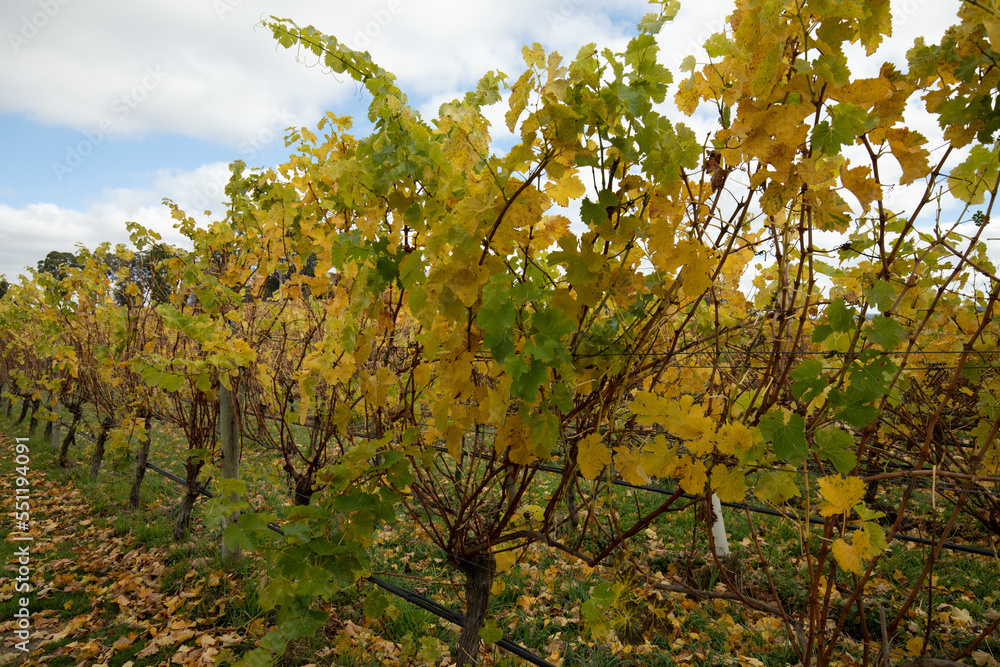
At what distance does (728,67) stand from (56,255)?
4632cm

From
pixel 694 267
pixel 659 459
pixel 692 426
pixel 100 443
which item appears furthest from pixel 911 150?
pixel 100 443

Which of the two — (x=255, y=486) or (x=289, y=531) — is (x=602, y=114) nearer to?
(x=289, y=531)

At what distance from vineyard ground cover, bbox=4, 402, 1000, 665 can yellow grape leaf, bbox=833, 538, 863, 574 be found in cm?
144

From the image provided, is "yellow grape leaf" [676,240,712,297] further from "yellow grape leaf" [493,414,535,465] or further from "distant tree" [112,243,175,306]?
"distant tree" [112,243,175,306]

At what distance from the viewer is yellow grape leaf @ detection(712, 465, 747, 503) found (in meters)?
1.06

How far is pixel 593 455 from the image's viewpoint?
1.11 meters

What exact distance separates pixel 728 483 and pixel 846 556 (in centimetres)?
24

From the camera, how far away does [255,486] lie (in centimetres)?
651

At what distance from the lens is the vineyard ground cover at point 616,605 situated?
296cm

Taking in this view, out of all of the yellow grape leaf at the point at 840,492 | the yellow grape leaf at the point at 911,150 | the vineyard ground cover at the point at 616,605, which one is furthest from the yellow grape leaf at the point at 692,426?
the vineyard ground cover at the point at 616,605

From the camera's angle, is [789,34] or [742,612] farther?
[742,612]

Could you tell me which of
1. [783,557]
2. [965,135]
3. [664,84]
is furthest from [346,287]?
[783,557]

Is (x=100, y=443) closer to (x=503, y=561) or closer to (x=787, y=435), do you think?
(x=503, y=561)

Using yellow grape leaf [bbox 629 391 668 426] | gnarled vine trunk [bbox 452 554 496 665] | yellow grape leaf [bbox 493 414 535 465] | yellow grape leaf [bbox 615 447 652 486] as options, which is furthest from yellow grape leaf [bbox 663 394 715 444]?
gnarled vine trunk [bbox 452 554 496 665]
